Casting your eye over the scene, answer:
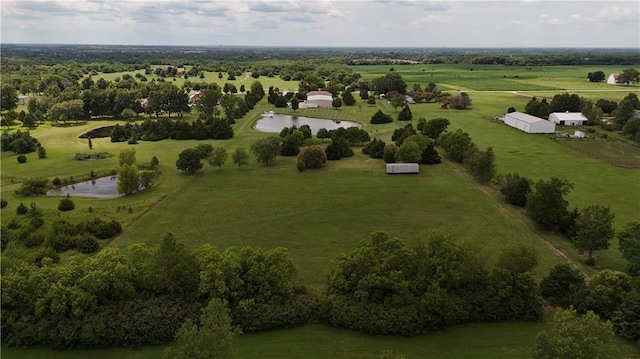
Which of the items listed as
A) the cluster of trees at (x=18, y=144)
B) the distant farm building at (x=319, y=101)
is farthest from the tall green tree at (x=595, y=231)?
the distant farm building at (x=319, y=101)

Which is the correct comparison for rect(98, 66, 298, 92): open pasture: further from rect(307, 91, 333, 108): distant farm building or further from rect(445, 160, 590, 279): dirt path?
rect(445, 160, 590, 279): dirt path

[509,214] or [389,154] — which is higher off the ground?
[389,154]

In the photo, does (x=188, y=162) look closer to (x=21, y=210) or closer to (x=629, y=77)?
(x=21, y=210)

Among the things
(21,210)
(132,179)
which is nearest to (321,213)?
(132,179)

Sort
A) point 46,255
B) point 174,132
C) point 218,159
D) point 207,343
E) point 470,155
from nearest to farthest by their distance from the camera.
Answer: point 207,343 < point 46,255 < point 470,155 < point 218,159 < point 174,132

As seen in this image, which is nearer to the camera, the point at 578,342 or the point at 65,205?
the point at 578,342

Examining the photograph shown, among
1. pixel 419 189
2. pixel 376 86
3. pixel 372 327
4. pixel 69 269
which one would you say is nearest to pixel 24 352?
pixel 69 269
